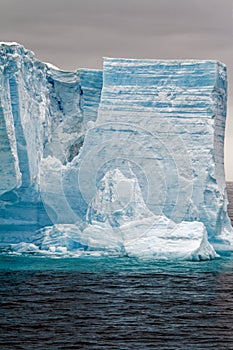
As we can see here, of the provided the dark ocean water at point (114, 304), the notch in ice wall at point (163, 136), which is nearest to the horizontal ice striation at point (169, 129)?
the notch in ice wall at point (163, 136)

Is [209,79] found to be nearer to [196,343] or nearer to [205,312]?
[205,312]

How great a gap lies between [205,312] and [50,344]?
158 inches

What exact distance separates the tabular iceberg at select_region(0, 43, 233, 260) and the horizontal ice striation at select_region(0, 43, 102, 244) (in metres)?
0.03

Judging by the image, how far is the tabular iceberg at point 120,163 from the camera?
79.9 ft

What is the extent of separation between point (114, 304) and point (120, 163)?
7091mm

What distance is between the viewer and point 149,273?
2212 cm

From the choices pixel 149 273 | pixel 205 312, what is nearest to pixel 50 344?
pixel 205 312

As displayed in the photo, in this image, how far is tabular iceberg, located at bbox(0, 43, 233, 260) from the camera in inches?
959

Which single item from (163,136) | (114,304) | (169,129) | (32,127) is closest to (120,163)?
(163,136)

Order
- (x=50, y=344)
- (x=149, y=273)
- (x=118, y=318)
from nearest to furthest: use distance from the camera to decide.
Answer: (x=50, y=344) < (x=118, y=318) < (x=149, y=273)

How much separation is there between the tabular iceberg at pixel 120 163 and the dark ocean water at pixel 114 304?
1172 millimetres

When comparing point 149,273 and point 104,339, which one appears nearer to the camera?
point 104,339

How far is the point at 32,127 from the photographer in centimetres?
2512

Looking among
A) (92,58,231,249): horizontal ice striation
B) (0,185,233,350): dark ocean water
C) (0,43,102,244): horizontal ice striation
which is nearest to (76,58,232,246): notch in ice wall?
(92,58,231,249): horizontal ice striation
